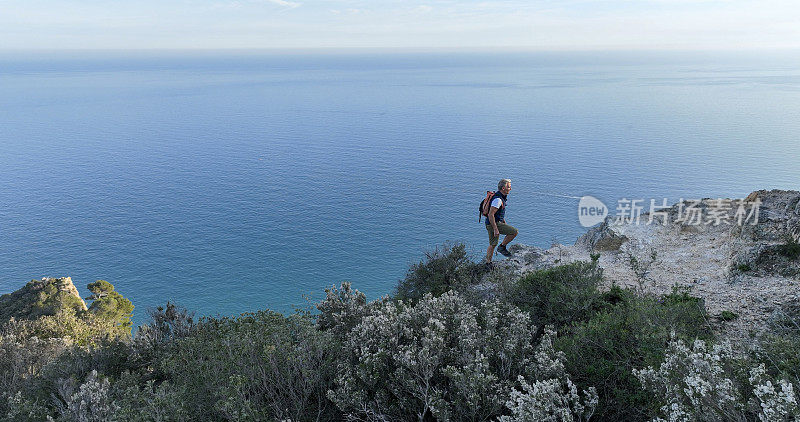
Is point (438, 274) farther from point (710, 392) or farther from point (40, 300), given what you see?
point (40, 300)

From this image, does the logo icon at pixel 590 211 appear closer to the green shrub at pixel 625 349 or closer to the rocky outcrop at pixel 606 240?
the rocky outcrop at pixel 606 240

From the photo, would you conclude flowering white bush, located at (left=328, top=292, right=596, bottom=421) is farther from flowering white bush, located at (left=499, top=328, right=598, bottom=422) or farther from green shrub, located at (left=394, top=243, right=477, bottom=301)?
green shrub, located at (left=394, top=243, right=477, bottom=301)

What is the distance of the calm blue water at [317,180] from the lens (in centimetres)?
4688

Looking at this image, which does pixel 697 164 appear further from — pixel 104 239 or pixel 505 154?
pixel 104 239

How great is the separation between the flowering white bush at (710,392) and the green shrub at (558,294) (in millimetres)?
4946

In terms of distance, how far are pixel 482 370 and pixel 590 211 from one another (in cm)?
4695

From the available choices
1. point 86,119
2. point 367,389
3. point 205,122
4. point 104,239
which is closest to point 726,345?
point 367,389

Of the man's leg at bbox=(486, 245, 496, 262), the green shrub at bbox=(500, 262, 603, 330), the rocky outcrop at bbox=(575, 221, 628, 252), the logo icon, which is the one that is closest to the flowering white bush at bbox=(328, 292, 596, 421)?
the green shrub at bbox=(500, 262, 603, 330)

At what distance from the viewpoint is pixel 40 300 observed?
1252 inches

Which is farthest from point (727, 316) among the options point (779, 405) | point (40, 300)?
point (40, 300)

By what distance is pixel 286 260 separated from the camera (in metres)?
48.0

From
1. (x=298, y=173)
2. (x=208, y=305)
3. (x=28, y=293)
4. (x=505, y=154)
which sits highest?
(x=505, y=154)

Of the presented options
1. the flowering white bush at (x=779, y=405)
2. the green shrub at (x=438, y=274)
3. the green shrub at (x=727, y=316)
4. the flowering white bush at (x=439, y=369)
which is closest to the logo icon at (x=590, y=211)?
the green shrub at (x=438, y=274)

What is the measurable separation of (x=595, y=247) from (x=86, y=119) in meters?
129
